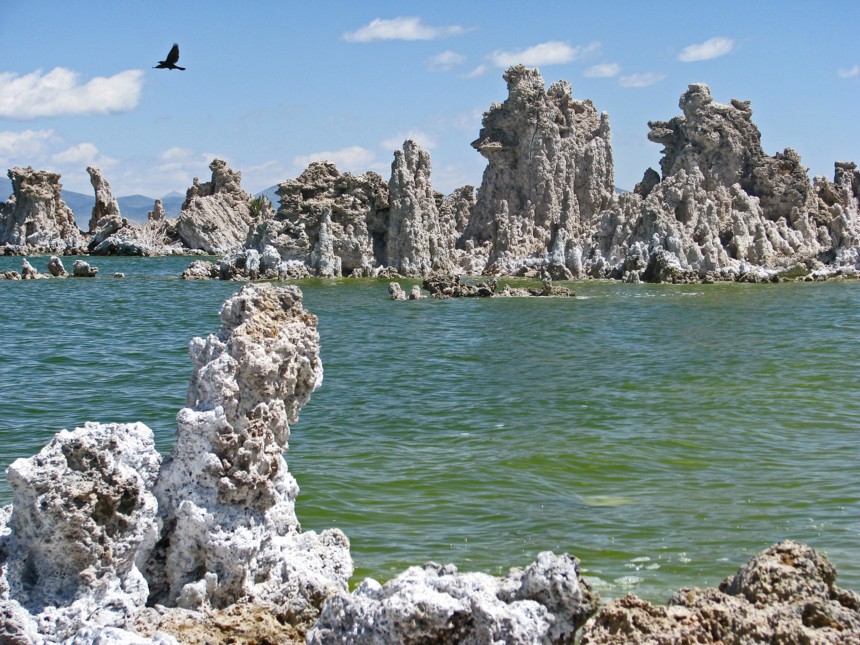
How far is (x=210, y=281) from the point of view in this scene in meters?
50.8

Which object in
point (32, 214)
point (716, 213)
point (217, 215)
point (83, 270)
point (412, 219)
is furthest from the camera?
point (32, 214)

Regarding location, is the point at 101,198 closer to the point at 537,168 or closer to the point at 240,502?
the point at 537,168

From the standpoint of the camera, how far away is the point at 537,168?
251ft

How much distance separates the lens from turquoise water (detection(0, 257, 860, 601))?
9180 mm

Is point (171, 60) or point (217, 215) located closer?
point (171, 60)

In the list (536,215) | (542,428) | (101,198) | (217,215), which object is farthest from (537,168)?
(542,428)

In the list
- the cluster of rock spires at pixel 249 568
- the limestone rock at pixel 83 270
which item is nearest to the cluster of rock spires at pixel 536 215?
the limestone rock at pixel 83 270

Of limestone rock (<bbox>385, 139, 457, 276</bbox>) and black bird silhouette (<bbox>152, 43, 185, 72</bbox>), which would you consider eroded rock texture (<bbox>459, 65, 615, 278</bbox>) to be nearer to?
limestone rock (<bbox>385, 139, 457, 276</bbox>)

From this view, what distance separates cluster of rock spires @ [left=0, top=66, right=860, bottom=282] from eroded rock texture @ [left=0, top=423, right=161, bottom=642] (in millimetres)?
47233

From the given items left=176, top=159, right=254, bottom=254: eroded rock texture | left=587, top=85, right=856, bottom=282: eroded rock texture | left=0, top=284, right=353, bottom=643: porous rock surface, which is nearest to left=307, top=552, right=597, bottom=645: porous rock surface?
left=0, top=284, right=353, bottom=643: porous rock surface

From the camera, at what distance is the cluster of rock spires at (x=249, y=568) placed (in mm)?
4766

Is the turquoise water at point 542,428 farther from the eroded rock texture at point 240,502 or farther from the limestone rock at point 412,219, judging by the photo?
the limestone rock at point 412,219

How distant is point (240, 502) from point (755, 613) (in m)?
3.09

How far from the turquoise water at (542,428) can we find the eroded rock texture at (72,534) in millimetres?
3065
